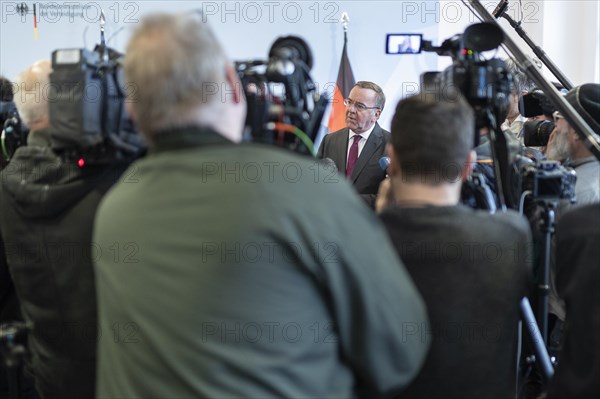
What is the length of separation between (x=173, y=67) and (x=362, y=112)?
292 cm

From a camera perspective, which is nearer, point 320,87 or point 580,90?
point 580,90

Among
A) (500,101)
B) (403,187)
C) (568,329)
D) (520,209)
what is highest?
(500,101)

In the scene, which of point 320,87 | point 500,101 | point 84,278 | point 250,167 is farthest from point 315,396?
point 320,87

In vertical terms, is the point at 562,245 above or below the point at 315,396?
above

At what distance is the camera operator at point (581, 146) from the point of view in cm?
228

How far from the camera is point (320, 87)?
18.4 feet

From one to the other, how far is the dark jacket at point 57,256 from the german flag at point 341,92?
12.7 ft

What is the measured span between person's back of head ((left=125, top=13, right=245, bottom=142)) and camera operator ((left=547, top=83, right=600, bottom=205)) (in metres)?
1.55

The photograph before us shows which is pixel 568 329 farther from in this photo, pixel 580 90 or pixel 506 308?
pixel 580 90

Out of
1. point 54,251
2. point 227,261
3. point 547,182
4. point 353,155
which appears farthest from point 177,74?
point 353,155

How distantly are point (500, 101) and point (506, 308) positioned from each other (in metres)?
0.65

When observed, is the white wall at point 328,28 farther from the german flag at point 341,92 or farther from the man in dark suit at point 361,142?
the man in dark suit at point 361,142

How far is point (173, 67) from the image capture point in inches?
40.9

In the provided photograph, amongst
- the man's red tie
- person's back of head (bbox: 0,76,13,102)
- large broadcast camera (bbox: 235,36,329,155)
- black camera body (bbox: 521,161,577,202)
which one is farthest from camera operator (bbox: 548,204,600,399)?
the man's red tie
